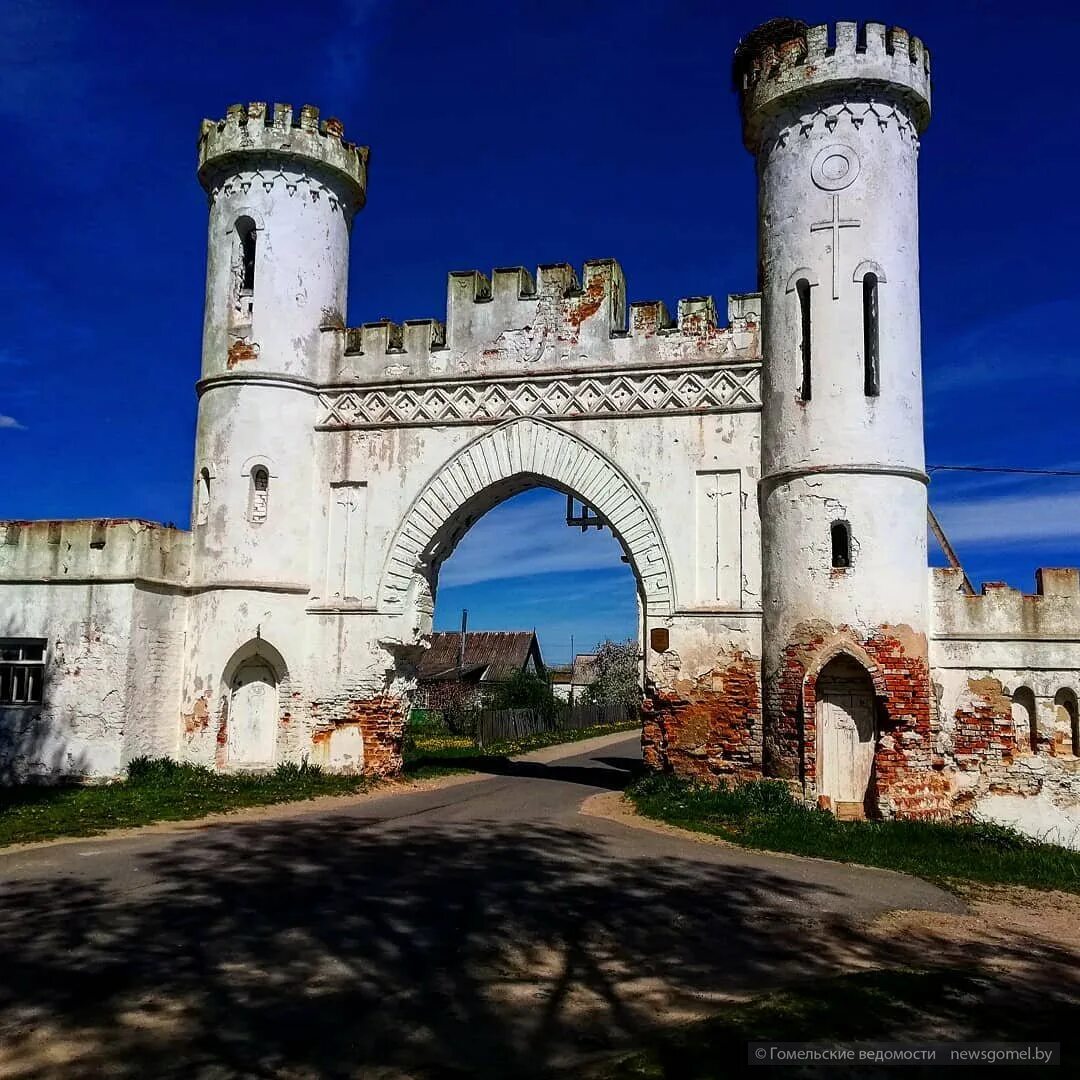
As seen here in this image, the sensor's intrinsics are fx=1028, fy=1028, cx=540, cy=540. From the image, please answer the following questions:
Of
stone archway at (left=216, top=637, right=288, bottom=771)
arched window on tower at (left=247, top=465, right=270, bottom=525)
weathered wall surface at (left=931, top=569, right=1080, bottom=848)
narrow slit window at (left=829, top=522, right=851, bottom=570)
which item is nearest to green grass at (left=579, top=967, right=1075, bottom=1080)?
weathered wall surface at (left=931, top=569, right=1080, bottom=848)

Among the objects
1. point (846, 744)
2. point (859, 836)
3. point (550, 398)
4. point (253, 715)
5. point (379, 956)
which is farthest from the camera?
point (253, 715)

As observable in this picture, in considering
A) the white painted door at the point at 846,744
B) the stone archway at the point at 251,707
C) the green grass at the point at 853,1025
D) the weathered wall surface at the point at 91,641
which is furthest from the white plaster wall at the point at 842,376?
the weathered wall surface at the point at 91,641

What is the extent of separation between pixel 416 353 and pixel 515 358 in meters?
1.81

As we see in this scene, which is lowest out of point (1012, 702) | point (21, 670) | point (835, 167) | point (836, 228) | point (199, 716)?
point (199, 716)

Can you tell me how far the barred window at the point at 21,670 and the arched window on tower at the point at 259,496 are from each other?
12.7 feet

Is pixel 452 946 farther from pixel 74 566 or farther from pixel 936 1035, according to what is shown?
pixel 74 566

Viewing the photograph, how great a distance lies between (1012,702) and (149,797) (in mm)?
12082

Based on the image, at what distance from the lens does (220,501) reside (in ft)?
57.0

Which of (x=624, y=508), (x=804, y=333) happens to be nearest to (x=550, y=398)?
(x=624, y=508)

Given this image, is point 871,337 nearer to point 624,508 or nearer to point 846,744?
point 624,508

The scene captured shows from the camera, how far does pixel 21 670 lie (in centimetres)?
1659

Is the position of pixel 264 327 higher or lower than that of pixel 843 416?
higher

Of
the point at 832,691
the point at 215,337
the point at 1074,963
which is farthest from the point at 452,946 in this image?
the point at 215,337

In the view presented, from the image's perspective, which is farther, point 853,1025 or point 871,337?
point 871,337
